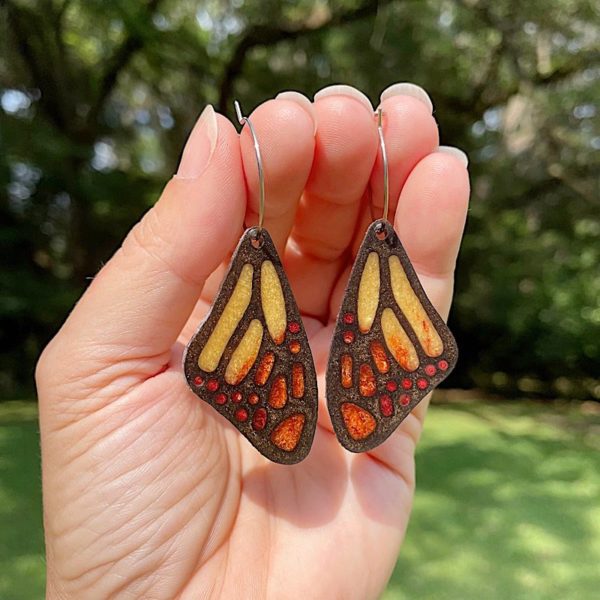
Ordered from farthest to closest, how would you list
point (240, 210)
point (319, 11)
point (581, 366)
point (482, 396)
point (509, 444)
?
point (482, 396) → point (581, 366) → point (319, 11) → point (509, 444) → point (240, 210)

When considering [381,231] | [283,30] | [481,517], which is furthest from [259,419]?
[283,30]

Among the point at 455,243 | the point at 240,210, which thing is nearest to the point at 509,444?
the point at 455,243

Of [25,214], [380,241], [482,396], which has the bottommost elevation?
[482,396]

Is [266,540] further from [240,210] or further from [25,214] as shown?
[25,214]

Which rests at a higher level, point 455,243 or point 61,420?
point 455,243

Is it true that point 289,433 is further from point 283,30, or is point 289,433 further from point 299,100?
point 283,30

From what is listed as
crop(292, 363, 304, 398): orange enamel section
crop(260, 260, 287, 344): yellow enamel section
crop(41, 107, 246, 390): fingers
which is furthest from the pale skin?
crop(292, 363, 304, 398): orange enamel section
